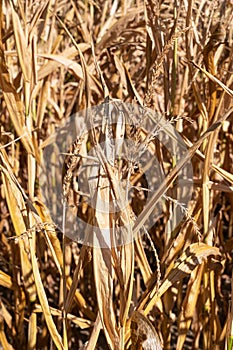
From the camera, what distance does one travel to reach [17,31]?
92 centimetres

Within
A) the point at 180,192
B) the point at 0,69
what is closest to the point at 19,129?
the point at 0,69

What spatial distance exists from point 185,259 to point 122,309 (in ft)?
0.50

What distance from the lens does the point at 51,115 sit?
59.6 inches

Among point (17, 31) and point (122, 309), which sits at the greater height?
point (17, 31)

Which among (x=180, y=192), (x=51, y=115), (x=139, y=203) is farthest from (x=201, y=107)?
(x=51, y=115)

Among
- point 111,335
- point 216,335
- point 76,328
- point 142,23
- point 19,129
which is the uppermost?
point 142,23

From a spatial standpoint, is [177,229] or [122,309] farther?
[177,229]

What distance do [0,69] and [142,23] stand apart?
37 cm

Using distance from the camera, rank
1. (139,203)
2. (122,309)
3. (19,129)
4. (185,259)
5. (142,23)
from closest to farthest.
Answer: (122,309), (185,259), (19,129), (142,23), (139,203)

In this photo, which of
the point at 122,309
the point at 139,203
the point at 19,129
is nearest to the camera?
the point at 122,309

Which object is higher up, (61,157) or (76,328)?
(61,157)

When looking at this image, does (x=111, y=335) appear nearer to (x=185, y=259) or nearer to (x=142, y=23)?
(x=185, y=259)

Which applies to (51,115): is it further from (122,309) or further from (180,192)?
(122,309)

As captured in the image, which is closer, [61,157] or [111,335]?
[111,335]
